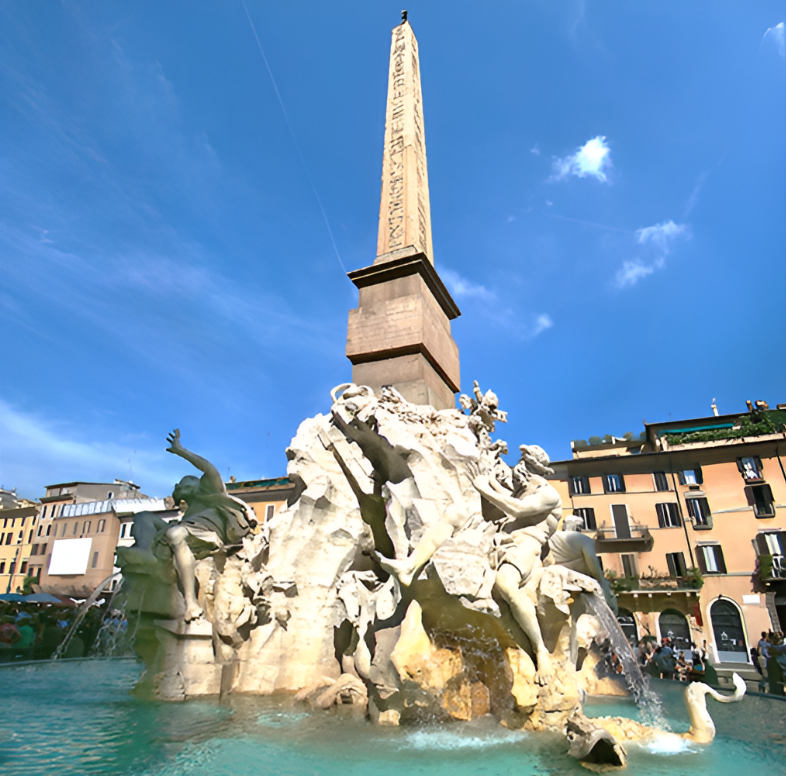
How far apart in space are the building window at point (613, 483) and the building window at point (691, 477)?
2.02 meters

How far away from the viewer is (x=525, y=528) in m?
4.76

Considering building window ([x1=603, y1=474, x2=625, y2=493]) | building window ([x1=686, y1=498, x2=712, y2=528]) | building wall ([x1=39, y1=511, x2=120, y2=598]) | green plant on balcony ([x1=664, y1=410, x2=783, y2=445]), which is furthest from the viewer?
building wall ([x1=39, y1=511, x2=120, y2=598])

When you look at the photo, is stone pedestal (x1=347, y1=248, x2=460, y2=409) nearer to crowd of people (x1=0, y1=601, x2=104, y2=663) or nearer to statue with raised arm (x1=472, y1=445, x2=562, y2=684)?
statue with raised arm (x1=472, y1=445, x2=562, y2=684)

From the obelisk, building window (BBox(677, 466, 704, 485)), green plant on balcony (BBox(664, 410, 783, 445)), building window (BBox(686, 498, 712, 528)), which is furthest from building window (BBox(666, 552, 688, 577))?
the obelisk

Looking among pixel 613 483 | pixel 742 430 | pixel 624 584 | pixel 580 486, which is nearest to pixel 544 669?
pixel 624 584

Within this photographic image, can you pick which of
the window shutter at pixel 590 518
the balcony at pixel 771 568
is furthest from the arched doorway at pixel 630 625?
the balcony at pixel 771 568

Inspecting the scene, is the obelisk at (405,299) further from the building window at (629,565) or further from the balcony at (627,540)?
the building window at (629,565)

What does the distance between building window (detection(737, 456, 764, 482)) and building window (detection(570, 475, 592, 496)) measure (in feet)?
17.3

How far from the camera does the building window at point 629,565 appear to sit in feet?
65.0

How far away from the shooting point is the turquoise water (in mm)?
3072

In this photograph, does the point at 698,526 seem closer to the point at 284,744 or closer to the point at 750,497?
the point at 750,497

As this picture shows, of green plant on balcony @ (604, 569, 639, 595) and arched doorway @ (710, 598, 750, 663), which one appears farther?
green plant on balcony @ (604, 569, 639, 595)

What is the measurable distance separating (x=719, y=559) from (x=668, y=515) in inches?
82.9

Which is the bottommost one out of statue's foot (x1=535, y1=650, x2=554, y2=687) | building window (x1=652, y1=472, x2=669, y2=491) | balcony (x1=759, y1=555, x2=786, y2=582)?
statue's foot (x1=535, y1=650, x2=554, y2=687)
